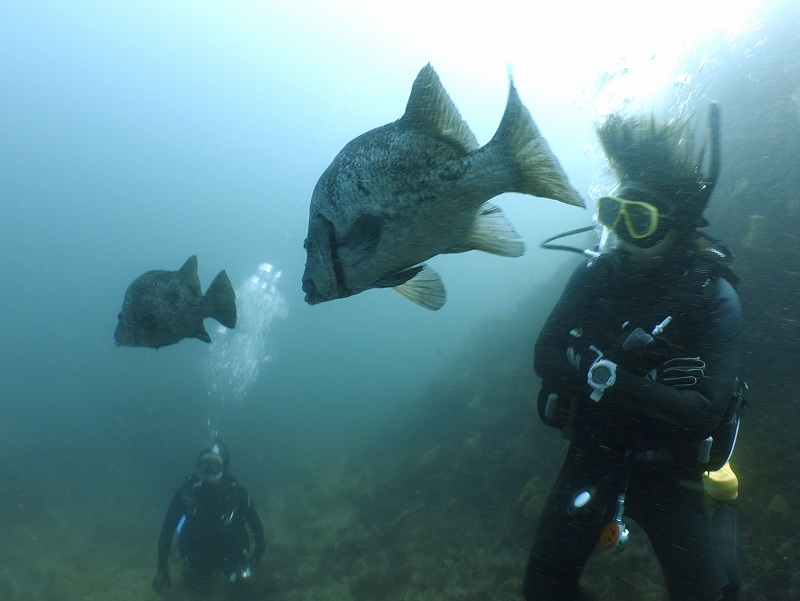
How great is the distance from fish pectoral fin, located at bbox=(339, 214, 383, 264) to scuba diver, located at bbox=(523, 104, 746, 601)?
1.69m

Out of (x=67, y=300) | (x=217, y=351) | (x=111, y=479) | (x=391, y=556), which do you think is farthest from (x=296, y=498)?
(x=67, y=300)

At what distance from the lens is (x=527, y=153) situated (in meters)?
1.17

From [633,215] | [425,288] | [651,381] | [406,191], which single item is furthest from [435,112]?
[633,215]

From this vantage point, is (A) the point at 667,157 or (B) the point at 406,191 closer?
(B) the point at 406,191

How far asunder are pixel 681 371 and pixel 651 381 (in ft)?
0.82

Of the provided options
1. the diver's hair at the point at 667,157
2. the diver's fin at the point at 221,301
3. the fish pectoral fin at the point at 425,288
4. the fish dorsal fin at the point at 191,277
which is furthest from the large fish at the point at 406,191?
the fish dorsal fin at the point at 191,277

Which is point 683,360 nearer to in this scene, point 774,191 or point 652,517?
point 652,517

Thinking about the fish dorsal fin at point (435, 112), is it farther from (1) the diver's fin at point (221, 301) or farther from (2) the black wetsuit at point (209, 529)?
(2) the black wetsuit at point (209, 529)

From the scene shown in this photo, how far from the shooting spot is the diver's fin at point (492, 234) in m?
1.41

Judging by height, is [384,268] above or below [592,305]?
above

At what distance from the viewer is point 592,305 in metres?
2.94

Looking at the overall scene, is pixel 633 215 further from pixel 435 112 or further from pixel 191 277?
pixel 191 277

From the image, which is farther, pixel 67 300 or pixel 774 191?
pixel 67 300

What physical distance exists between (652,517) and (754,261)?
23.8 feet
